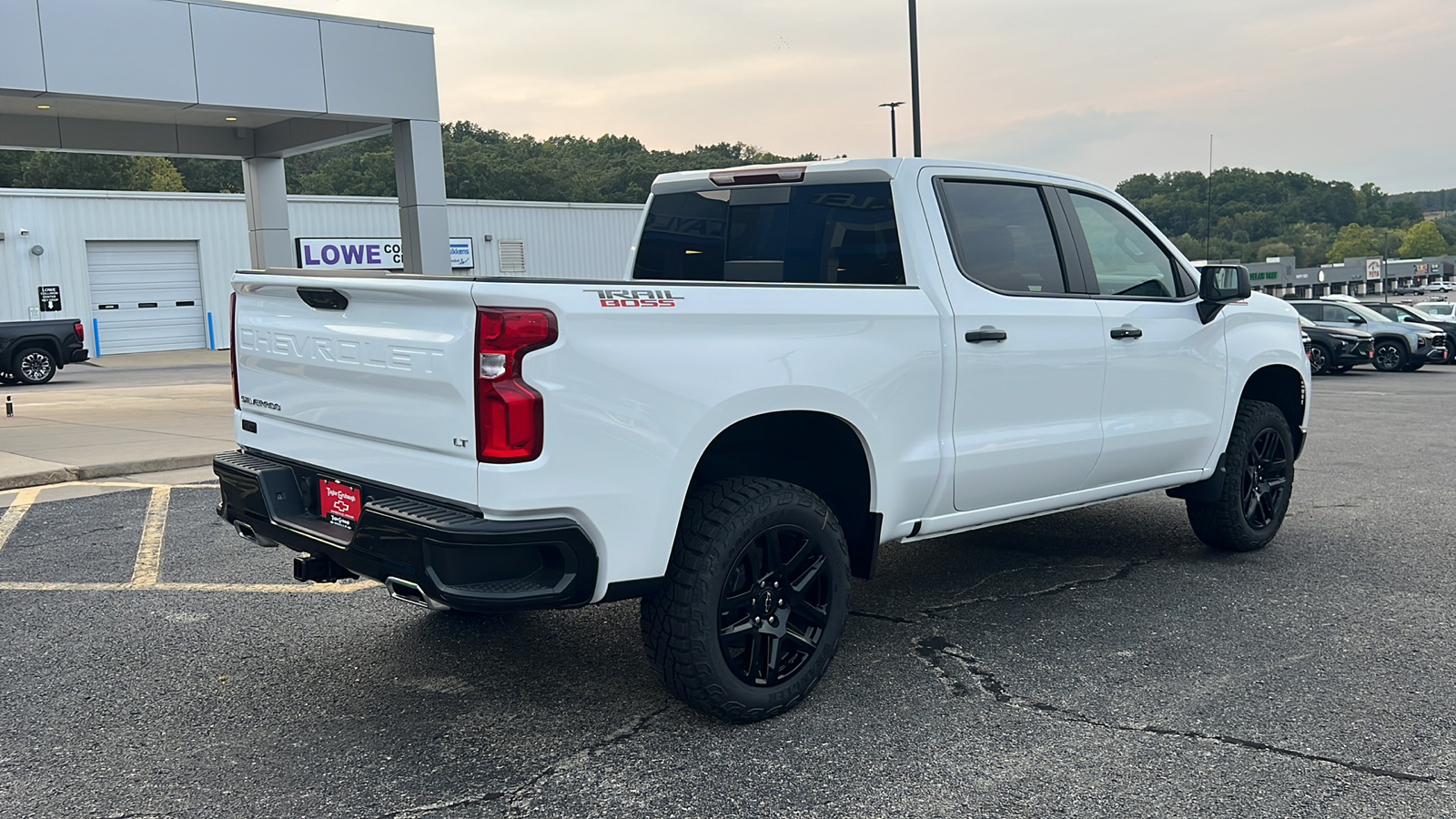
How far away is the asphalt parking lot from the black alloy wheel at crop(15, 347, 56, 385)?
54.9 ft

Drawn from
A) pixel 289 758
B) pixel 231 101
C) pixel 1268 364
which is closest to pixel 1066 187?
pixel 1268 364

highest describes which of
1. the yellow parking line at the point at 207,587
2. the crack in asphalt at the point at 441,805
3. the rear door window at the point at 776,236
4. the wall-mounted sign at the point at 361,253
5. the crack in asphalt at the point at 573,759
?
the wall-mounted sign at the point at 361,253

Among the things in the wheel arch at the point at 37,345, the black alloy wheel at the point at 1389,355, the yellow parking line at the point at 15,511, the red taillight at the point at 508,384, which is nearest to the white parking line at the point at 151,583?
the yellow parking line at the point at 15,511

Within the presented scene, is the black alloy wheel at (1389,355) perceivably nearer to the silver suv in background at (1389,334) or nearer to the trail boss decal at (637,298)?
the silver suv in background at (1389,334)

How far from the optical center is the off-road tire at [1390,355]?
23.3 meters

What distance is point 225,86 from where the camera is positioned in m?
13.5

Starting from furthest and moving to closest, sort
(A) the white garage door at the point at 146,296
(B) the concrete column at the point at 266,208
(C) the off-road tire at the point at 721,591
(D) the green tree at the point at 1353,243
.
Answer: (D) the green tree at the point at 1353,243 < (A) the white garage door at the point at 146,296 < (B) the concrete column at the point at 266,208 < (C) the off-road tire at the point at 721,591

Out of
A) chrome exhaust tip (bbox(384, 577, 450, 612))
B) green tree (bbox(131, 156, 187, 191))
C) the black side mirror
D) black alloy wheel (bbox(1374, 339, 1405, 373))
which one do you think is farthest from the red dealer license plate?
green tree (bbox(131, 156, 187, 191))

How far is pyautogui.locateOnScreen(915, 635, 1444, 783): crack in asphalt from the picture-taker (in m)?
3.54

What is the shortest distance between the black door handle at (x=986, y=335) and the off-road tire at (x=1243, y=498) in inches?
81.8

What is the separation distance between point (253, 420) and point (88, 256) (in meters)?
32.1

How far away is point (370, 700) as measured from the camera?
4.20 m

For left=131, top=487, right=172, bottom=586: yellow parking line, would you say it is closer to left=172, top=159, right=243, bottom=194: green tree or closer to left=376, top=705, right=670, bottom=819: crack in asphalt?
left=376, top=705, right=670, bottom=819: crack in asphalt

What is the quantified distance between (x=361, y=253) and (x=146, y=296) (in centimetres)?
600
